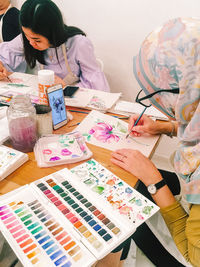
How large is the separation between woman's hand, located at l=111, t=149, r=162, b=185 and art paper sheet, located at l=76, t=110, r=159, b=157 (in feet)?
0.19

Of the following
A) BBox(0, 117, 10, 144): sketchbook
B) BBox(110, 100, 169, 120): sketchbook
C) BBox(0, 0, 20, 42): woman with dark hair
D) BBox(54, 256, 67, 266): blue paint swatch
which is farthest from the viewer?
BBox(0, 0, 20, 42): woman with dark hair

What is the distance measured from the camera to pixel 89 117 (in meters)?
1.06

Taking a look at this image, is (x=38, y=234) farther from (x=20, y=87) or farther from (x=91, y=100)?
(x=20, y=87)

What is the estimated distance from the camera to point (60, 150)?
82cm

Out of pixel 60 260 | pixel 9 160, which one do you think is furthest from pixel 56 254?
pixel 9 160

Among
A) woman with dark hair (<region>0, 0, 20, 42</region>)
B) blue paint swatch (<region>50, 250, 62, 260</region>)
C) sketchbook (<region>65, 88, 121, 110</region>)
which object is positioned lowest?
blue paint swatch (<region>50, 250, 62, 260</region>)

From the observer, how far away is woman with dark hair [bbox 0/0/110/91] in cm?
133

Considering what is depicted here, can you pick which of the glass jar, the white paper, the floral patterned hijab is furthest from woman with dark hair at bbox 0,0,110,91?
the floral patterned hijab

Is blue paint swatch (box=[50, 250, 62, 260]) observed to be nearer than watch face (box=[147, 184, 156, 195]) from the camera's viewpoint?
Yes

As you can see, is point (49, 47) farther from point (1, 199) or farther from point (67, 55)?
point (1, 199)

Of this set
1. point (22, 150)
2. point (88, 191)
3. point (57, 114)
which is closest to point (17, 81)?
point (57, 114)

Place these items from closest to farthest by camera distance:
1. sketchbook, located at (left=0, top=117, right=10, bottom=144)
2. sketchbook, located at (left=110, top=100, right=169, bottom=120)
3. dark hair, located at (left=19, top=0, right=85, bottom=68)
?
sketchbook, located at (left=0, top=117, right=10, bottom=144) → sketchbook, located at (left=110, top=100, right=169, bottom=120) → dark hair, located at (left=19, top=0, right=85, bottom=68)

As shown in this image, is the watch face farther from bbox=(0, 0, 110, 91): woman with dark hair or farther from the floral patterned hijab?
bbox=(0, 0, 110, 91): woman with dark hair

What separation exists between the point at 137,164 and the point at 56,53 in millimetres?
1058
